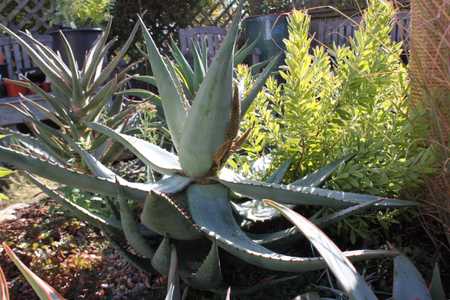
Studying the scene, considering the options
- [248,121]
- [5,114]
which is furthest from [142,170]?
[5,114]

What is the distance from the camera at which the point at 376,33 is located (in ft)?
4.12

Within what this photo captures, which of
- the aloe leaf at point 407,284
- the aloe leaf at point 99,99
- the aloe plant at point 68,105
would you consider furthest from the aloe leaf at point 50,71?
the aloe leaf at point 407,284

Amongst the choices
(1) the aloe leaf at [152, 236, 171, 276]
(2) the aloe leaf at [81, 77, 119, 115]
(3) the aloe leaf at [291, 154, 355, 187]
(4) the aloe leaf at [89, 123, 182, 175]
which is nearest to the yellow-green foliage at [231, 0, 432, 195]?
(3) the aloe leaf at [291, 154, 355, 187]

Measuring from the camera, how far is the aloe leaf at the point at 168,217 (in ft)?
3.23

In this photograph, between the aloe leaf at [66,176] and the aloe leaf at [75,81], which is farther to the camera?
the aloe leaf at [75,81]

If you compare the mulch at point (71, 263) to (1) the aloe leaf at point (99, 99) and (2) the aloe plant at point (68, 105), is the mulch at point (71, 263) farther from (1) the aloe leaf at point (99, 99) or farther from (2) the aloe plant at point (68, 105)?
(1) the aloe leaf at point (99, 99)

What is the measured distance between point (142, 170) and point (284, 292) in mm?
964

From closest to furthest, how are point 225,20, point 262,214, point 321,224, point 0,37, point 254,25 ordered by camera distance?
point 321,224, point 262,214, point 0,37, point 254,25, point 225,20

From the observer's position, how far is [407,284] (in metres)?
0.94

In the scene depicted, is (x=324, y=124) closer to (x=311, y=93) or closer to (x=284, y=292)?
(x=311, y=93)

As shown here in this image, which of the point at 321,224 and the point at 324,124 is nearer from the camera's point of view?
the point at 321,224

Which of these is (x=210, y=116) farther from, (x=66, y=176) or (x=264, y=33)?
(x=264, y=33)

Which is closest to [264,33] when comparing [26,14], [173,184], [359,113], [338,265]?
[26,14]

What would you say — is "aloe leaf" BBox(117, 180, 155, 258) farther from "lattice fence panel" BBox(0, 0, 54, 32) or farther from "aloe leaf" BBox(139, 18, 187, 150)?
"lattice fence panel" BBox(0, 0, 54, 32)
